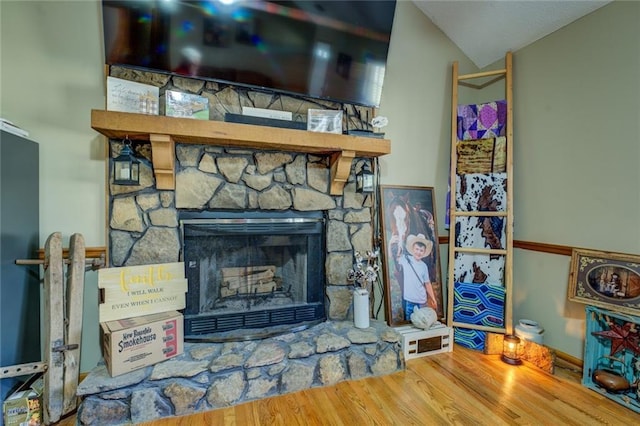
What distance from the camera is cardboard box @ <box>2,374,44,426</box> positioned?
147 centimetres

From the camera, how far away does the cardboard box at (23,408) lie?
147cm

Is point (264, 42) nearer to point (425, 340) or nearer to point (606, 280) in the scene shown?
point (425, 340)

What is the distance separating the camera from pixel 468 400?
68.2 inches

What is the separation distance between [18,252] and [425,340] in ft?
8.52

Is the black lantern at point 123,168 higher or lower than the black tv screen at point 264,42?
lower

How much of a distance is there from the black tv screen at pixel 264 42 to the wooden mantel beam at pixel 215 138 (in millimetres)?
407

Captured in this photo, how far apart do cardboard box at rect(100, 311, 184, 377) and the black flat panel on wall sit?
417 mm

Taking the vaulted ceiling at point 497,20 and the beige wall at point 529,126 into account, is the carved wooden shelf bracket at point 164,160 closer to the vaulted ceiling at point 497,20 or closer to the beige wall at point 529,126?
the beige wall at point 529,126

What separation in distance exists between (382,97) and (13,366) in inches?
112

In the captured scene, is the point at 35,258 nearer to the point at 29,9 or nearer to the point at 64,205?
the point at 64,205

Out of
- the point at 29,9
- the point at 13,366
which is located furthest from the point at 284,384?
the point at 29,9

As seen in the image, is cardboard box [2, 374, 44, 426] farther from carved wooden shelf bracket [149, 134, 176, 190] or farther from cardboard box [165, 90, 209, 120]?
cardboard box [165, 90, 209, 120]

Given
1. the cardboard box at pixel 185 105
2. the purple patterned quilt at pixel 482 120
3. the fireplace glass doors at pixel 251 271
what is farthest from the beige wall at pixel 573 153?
the cardboard box at pixel 185 105

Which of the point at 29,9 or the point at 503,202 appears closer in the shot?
the point at 29,9
